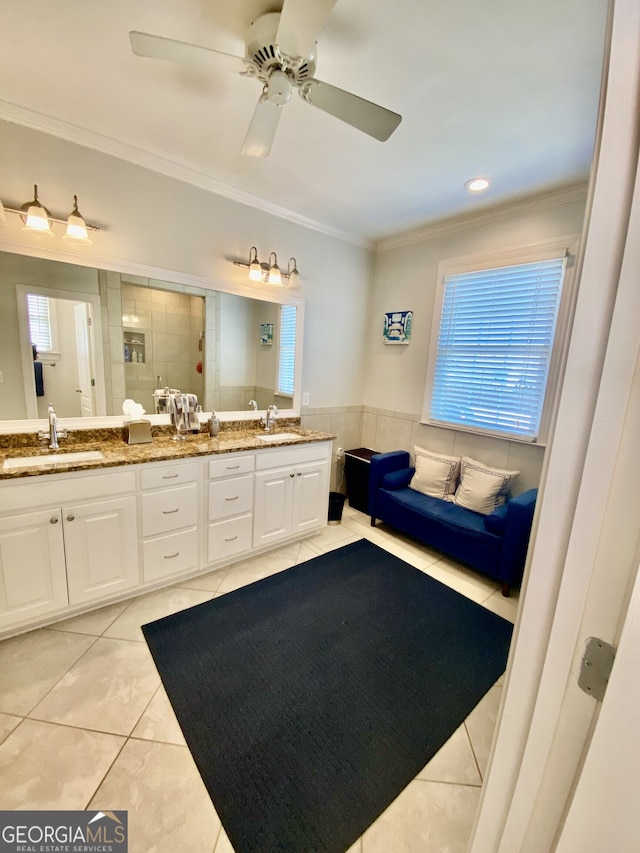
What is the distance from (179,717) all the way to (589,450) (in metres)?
1.87

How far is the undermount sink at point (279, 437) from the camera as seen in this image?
273cm

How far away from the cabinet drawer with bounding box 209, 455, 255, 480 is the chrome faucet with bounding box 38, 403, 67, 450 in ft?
3.02

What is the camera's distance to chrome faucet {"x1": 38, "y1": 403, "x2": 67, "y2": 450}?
2.11 meters

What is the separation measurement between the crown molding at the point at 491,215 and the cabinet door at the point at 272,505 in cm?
248

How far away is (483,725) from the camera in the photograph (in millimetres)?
1556

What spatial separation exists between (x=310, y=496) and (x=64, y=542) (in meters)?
1.69

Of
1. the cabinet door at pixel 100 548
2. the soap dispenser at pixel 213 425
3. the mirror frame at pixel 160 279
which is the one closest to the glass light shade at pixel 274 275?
the mirror frame at pixel 160 279

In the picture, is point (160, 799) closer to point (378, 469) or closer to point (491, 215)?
point (378, 469)

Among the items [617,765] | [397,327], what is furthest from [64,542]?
[397,327]

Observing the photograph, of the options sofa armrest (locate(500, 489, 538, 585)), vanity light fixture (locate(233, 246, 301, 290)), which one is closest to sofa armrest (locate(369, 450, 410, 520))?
sofa armrest (locate(500, 489, 538, 585))

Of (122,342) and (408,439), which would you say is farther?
(408,439)

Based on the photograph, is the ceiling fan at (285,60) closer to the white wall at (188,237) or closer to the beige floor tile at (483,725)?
the white wall at (188,237)

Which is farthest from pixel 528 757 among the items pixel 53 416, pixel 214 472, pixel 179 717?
pixel 53 416

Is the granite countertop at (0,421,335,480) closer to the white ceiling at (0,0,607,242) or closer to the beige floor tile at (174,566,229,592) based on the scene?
the beige floor tile at (174,566,229,592)
